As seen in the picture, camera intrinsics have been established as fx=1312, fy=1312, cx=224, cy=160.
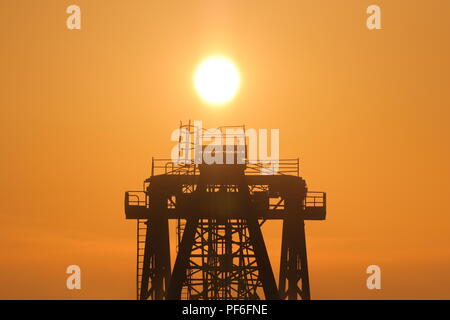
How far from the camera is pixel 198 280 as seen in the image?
59.6m

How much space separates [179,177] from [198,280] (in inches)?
200

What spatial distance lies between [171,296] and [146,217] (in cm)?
542

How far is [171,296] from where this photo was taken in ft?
183

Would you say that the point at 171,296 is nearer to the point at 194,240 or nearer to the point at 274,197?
the point at 194,240
